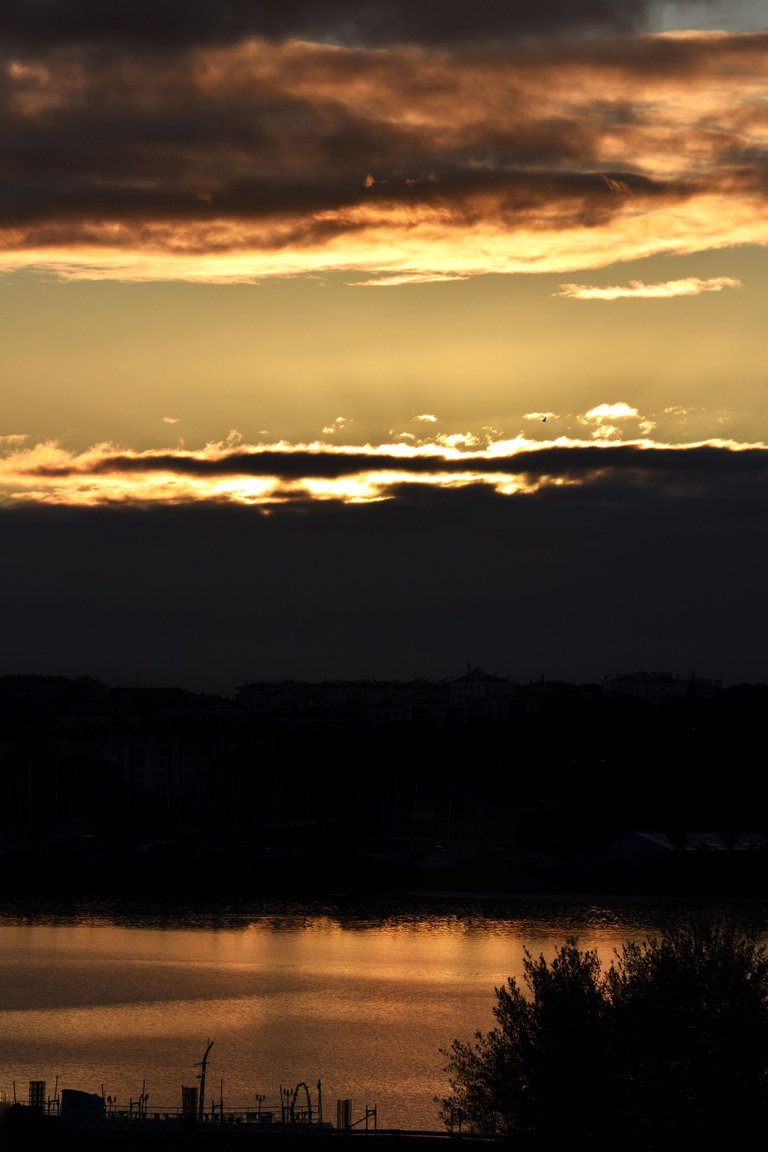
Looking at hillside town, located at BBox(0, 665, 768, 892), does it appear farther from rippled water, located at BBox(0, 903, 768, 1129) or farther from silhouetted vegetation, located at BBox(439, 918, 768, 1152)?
silhouetted vegetation, located at BBox(439, 918, 768, 1152)

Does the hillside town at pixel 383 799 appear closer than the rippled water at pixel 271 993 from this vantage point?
No

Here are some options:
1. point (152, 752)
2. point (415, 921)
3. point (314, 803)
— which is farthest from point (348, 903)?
point (152, 752)

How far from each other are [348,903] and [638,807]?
615 inches

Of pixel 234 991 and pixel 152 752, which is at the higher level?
pixel 152 752

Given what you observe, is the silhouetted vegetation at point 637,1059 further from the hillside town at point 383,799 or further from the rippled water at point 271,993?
the hillside town at point 383,799

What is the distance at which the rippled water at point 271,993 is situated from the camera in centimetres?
1897

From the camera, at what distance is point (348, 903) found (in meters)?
37.1

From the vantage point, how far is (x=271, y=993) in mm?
25547

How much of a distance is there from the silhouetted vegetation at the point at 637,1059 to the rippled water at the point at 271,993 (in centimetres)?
400

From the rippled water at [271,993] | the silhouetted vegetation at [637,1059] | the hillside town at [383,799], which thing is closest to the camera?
the silhouetted vegetation at [637,1059]

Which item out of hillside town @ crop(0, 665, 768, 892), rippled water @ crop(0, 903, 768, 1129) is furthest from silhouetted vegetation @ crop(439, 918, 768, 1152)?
hillside town @ crop(0, 665, 768, 892)

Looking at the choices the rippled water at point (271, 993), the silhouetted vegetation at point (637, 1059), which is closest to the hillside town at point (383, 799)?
the rippled water at point (271, 993)

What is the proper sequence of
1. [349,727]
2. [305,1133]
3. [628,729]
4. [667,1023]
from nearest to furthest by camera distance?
1. [667,1023]
2. [305,1133]
3. [628,729]
4. [349,727]

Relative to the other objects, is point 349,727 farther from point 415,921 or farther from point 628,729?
point 415,921
